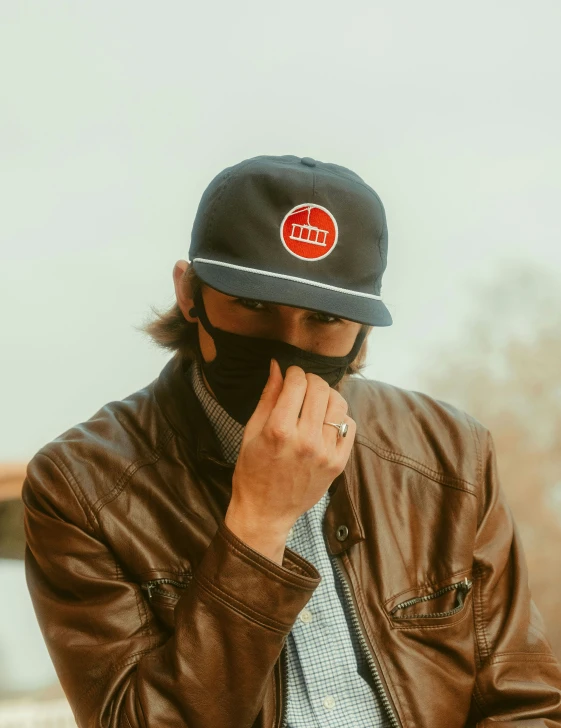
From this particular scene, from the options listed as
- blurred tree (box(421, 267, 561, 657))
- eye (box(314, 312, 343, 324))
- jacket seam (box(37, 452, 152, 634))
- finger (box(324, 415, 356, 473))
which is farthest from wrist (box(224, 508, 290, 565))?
blurred tree (box(421, 267, 561, 657))

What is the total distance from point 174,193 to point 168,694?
156 centimetres

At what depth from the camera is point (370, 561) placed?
1588mm

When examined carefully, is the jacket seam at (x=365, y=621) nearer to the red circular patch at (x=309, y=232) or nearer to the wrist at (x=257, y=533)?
the wrist at (x=257, y=533)

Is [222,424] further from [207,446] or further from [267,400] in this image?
[267,400]

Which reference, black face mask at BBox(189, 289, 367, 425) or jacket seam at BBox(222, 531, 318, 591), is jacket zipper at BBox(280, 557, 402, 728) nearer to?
jacket seam at BBox(222, 531, 318, 591)

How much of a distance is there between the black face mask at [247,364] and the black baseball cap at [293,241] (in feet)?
0.36

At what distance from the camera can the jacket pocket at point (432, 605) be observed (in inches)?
61.2

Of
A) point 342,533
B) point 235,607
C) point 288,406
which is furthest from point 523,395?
point 235,607

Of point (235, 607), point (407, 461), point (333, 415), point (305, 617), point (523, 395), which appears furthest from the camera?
point (523, 395)

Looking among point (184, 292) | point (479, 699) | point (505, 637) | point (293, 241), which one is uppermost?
point (293, 241)

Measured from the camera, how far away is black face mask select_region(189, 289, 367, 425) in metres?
1.42

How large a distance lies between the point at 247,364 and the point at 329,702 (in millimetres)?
586

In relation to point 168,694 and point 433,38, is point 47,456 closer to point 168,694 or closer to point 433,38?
point 168,694

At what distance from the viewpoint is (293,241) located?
1.39 m
